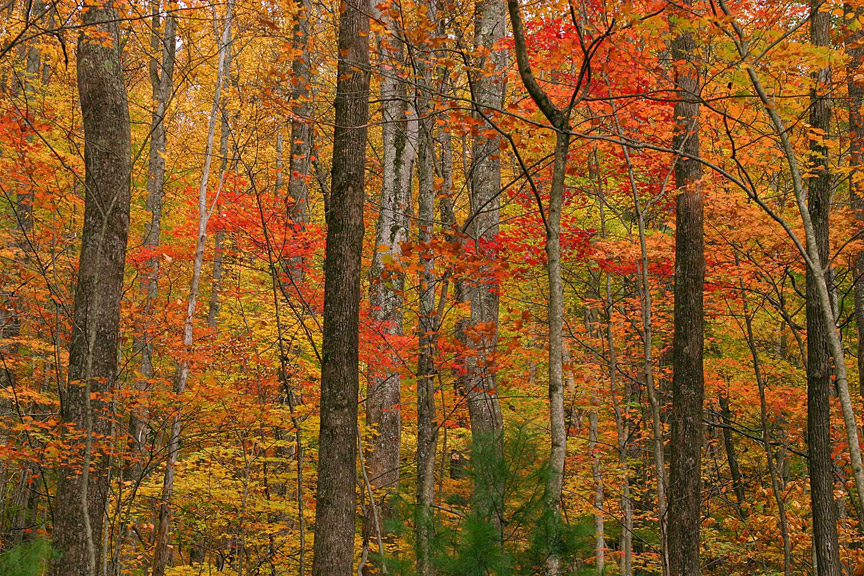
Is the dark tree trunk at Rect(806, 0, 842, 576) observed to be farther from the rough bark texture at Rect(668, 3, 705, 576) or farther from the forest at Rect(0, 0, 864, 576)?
the rough bark texture at Rect(668, 3, 705, 576)

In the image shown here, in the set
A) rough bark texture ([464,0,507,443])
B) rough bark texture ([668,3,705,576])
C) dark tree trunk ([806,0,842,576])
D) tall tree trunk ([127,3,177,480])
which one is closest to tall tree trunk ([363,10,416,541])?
rough bark texture ([464,0,507,443])

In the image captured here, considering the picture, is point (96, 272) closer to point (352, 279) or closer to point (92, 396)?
point (92, 396)

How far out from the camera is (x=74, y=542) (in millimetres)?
5637

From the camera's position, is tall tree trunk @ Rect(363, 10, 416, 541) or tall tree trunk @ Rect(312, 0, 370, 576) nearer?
tall tree trunk @ Rect(312, 0, 370, 576)

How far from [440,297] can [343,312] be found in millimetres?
1187

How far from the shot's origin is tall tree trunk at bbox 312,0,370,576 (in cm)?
455

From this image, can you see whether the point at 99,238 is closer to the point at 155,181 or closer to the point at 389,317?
the point at 389,317

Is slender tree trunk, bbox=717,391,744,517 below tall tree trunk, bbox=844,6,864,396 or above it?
below

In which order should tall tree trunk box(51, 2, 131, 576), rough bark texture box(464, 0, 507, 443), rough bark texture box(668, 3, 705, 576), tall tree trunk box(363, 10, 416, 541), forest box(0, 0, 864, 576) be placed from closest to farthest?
forest box(0, 0, 864, 576)
tall tree trunk box(51, 2, 131, 576)
rough bark texture box(668, 3, 705, 576)
rough bark texture box(464, 0, 507, 443)
tall tree trunk box(363, 10, 416, 541)

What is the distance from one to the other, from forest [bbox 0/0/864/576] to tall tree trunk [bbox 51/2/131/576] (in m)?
0.03

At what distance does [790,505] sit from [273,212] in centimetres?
975

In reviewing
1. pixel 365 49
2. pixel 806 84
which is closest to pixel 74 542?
pixel 365 49

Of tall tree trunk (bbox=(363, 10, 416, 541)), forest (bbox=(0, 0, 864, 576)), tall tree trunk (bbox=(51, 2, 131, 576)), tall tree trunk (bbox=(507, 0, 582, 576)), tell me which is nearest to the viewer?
tall tree trunk (bbox=(507, 0, 582, 576))

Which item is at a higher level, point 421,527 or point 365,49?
point 365,49
